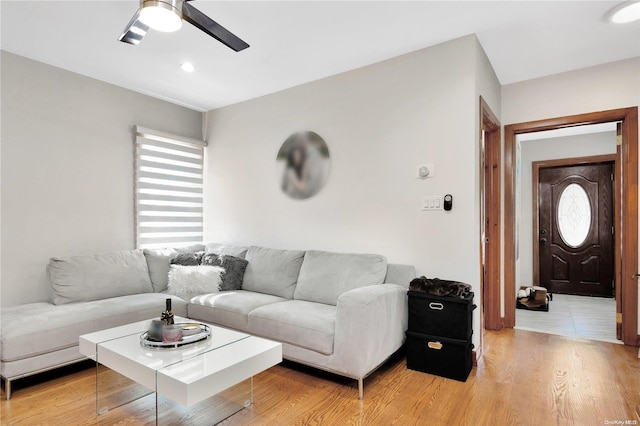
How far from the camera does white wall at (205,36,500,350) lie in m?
2.84

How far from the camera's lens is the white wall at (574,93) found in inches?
127

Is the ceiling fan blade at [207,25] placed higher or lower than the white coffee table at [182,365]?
higher

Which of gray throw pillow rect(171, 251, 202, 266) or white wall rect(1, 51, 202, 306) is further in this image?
gray throw pillow rect(171, 251, 202, 266)

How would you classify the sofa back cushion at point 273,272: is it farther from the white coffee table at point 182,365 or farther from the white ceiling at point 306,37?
the white ceiling at point 306,37

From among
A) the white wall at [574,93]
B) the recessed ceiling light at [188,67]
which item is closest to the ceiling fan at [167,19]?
the recessed ceiling light at [188,67]

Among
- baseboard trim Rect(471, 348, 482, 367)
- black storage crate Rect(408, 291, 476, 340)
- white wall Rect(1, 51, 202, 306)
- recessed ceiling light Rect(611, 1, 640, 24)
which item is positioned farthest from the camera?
white wall Rect(1, 51, 202, 306)

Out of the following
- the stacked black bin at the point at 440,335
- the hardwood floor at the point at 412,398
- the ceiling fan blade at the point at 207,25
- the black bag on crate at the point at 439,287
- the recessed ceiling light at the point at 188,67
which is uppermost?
the recessed ceiling light at the point at 188,67

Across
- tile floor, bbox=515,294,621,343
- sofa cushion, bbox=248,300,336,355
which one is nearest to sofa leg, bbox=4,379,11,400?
sofa cushion, bbox=248,300,336,355

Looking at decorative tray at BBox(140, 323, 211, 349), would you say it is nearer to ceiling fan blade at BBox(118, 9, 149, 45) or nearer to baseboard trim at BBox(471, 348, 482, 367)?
ceiling fan blade at BBox(118, 9, 149, 45)

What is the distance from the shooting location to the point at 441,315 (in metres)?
2.60

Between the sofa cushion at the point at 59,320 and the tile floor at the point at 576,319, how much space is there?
12.4ft

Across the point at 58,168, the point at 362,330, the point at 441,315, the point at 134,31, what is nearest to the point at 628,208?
the point at 441,315

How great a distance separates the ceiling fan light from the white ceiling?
20.5 inches

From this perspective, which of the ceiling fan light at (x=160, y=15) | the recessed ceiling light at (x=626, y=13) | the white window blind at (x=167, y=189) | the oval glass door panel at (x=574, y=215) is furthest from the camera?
the oval glass door panel at (x=574, y=215)
